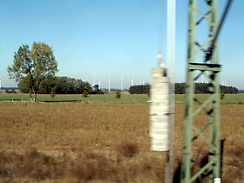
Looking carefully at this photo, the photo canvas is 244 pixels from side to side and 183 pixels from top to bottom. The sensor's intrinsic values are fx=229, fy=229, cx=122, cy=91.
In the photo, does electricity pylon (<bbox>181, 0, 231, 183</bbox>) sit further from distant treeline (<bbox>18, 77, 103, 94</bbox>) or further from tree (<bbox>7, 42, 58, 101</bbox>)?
distant treeline (<bbox>18, 77, 103, 94</bbox>)

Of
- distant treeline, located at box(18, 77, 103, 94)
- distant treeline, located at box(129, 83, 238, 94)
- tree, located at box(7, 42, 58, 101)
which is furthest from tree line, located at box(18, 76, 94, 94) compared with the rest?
tree, located at box(7, 42, 58, 101)

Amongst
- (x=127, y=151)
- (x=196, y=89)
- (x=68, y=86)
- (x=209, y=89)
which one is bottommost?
(x=127, y=151)

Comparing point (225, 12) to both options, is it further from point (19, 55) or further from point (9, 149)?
point (19, 55)

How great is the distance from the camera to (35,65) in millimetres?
49250

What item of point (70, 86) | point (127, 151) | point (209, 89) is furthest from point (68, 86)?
point (209, 89)

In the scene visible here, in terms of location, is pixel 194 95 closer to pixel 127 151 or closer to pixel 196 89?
pixel 127 151

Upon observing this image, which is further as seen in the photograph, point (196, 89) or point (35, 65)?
point (196, 89)

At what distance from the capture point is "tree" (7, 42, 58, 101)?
4881 cm

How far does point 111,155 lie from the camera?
6.55 metres

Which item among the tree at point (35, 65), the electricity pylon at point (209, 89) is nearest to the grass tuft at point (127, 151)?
the electricity pylon at point (209, 89)

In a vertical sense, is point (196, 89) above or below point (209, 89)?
above

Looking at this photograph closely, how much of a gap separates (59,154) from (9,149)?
1.59 metres

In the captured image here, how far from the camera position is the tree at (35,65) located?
4881 cm

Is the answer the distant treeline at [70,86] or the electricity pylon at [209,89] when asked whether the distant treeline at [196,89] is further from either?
the electricity pylon at [209,89]
